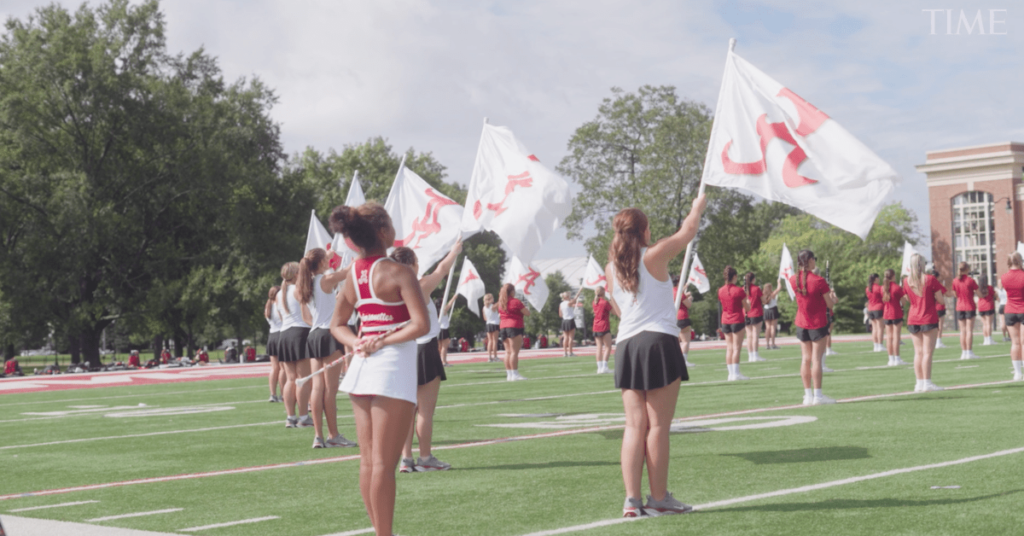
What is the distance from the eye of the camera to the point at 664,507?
679 centimetres

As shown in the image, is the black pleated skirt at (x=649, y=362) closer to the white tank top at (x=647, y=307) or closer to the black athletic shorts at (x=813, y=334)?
the white tank top at (x=647, y=307)

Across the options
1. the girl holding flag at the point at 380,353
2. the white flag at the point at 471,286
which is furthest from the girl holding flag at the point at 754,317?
the girl holding flag at the point at 380,353

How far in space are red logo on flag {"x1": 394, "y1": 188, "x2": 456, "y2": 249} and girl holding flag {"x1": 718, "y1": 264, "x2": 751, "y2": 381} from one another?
7.07 m

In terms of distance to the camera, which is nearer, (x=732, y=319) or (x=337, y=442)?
(x=337, y=442)

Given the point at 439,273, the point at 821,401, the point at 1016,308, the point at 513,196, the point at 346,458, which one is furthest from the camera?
the point at 1016,308

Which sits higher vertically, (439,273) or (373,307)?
(439,273)

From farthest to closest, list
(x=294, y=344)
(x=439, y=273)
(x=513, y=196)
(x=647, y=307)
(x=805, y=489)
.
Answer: (x=513, y=196) < (x=294, y=344) < (x=439, y=273) < (x=805, y=489) < (x=647, y=307)

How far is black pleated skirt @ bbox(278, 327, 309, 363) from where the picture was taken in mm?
12438

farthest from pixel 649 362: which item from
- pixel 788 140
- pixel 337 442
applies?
pixel 337 442

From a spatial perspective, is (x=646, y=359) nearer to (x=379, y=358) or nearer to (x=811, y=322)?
(x=379, y=358)

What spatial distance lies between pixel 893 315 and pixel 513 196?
44.6 feet

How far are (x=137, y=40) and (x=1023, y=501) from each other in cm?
5023

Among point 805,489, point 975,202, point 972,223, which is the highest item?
point 975,202

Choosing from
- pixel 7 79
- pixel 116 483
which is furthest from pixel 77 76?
pixel 116 483
